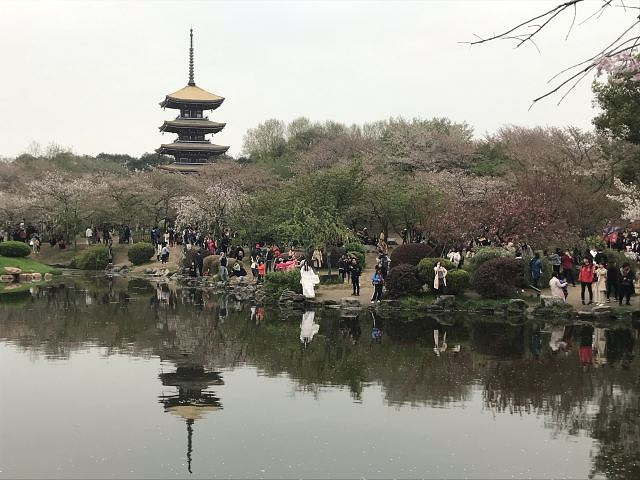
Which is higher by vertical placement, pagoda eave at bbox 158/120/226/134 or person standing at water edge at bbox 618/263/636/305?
pagoda eave at bbox 158/120/226/134

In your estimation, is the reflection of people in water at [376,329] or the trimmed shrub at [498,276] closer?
the reflection of people in water at [376,329]

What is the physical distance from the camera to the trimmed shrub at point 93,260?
47125 mm

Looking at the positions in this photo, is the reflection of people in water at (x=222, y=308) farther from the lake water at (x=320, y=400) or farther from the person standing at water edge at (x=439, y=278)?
the person standing at water edge at (x=439, y=278)

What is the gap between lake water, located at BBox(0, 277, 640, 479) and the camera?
1056 centimetres

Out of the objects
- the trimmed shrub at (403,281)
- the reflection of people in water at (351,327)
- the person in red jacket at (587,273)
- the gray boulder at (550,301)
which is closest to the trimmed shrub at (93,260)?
the trimmed shrub at (403,281)

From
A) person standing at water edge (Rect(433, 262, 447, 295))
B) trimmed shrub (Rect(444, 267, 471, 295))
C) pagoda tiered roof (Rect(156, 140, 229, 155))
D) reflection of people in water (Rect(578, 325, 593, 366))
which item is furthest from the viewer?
pagoda tiered roof (Rect(156, 140, 229, 155))

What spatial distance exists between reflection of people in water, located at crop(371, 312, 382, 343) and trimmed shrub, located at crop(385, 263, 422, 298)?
66.0 inches

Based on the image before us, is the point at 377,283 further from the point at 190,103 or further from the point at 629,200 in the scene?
the point at 190,103

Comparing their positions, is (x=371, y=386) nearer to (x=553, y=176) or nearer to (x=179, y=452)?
(x=179, y=452)

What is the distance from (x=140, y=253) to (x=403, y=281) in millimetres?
24039

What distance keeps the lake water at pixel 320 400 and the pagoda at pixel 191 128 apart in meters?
49.2

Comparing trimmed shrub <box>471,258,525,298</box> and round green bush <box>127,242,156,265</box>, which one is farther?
round green bush <box>127,242,156,265</box>

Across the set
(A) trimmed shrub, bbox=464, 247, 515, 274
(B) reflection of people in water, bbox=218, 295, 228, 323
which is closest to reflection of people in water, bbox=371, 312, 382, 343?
(A) trimmed shrub, bbox=464, 247, 515, 274

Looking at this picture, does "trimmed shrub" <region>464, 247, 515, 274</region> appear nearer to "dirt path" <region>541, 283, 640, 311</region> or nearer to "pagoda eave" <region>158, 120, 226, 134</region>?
"dirt path" <region>541, 283, 640, 311</region>
